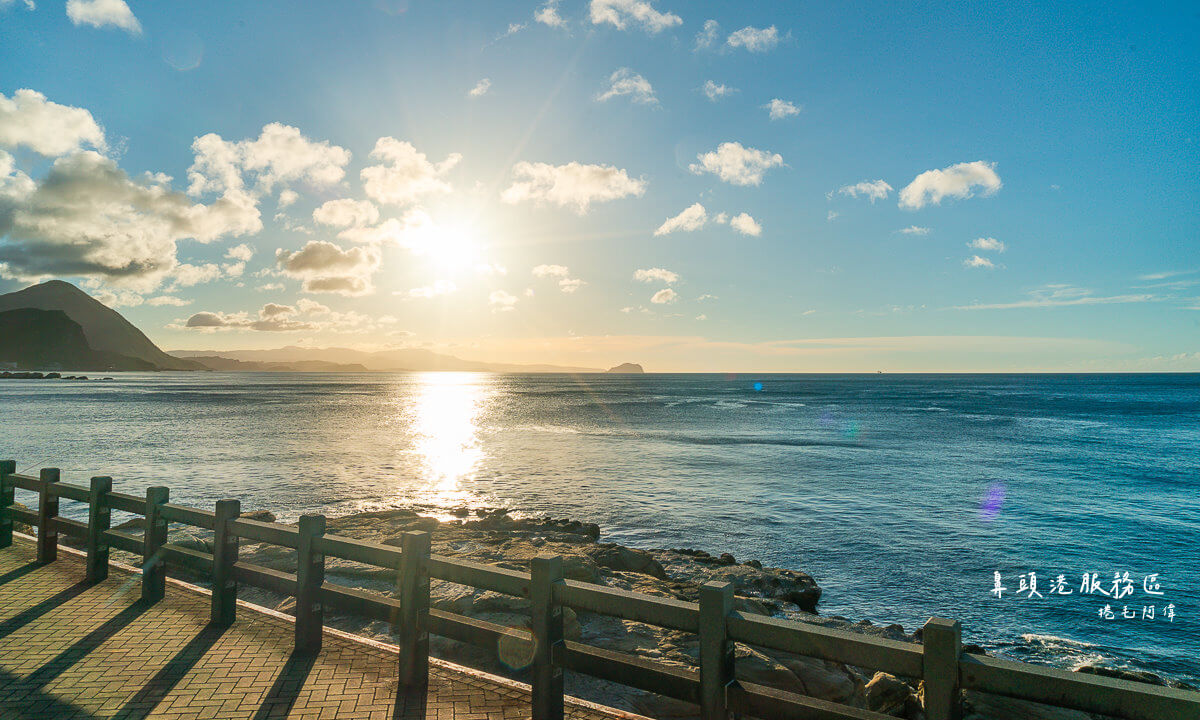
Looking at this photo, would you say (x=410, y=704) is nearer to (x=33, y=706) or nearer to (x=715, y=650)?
Result: (x=715, y=650)

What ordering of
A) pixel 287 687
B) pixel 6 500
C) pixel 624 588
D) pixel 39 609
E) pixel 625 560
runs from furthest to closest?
pixel 625 560 < pixel 624 588 < pixel 6 500 < pixel 39 609 < pixel 287 687

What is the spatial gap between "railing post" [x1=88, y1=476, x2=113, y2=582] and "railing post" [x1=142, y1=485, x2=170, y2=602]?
1.23 metres

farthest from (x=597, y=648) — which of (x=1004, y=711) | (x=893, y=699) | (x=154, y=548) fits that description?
(x=1004, y=711)

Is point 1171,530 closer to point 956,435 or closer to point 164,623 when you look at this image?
point 164,623

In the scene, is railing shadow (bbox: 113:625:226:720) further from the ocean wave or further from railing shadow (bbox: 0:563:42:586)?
the ocean wave

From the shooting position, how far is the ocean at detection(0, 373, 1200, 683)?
16.6 meters

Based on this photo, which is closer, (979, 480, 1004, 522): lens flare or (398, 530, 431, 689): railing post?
(398, 530, 431, 689): railing post

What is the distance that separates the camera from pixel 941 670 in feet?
13.4

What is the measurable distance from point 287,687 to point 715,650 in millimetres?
4166

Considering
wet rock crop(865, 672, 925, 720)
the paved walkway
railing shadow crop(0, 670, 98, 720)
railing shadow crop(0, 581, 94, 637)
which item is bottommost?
wet rock crop(865, 672, 925, 720)

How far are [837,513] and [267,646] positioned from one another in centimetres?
2341

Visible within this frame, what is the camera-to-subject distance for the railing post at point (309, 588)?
277 inches

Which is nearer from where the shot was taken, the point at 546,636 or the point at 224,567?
the point at 546,636

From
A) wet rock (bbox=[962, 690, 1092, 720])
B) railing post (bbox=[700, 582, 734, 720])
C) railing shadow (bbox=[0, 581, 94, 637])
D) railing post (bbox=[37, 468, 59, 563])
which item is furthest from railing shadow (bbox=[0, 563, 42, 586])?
wet rock (bbox=[962, 690, 1092, 720])
